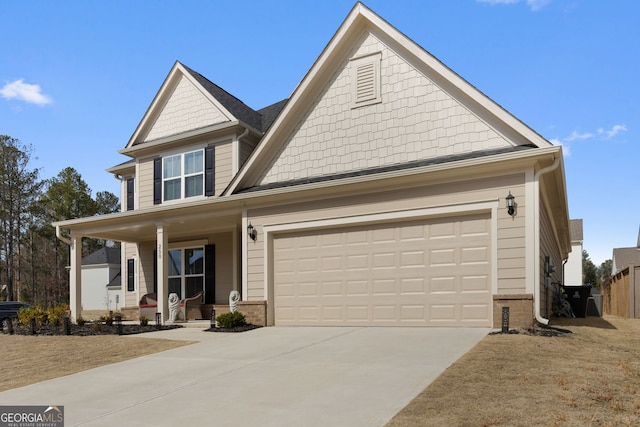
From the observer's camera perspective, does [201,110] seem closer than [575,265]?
Yes

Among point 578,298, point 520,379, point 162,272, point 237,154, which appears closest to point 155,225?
point 162,272

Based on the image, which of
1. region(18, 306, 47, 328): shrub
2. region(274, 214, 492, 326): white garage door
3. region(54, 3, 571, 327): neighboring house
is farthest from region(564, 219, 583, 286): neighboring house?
region(18, 306, 47, 328): shrub

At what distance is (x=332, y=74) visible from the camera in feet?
45.8

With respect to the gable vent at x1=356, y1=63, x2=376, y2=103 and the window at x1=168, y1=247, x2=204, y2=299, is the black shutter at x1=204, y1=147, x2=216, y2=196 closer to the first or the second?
the window at x1=168, y1=247, x2=204, y2=299

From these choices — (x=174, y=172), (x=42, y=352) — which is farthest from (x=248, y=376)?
Answer: (x=174, y=172)

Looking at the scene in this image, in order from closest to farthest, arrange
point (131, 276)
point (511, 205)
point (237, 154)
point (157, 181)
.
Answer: point (511, 205) < point (237, 154) < point (157, 181) < point (131, 276)

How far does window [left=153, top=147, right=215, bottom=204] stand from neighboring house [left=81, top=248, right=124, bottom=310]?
54.2ft

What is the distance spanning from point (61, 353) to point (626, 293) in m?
18.2

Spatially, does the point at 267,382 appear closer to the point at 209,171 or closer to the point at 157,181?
the point at 209,171

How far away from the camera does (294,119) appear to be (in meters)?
14.3

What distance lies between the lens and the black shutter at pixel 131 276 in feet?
69.3

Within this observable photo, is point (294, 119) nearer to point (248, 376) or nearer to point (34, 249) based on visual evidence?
point (248, 376)

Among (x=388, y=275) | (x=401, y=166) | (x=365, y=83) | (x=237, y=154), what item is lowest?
(x=388, y=275)

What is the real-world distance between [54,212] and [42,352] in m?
34.0
